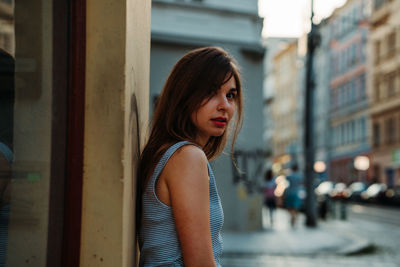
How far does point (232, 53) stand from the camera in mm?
14836

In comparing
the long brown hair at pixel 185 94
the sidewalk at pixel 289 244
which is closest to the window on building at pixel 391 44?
the sidewalk at pixel 289 244

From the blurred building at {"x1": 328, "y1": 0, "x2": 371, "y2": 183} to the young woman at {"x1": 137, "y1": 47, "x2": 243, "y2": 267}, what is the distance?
49.6 m

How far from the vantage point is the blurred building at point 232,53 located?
14094 millimetres

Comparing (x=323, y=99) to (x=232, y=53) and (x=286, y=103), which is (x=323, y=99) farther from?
(x=232, y=53)

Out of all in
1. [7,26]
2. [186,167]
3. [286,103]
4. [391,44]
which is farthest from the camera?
[286,103]

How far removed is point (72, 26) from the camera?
1761mm

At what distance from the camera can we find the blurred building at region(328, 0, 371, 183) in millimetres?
52219

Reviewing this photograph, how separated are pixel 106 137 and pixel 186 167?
261mm

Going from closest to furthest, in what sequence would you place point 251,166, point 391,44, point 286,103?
point 251,166 → point 391,44 → point 286,103

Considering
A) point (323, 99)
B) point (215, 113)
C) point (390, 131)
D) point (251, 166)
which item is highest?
point (323, 99)

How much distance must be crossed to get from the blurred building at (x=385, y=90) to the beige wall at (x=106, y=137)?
1727 inches

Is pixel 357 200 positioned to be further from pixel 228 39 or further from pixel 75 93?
pixel 75 93

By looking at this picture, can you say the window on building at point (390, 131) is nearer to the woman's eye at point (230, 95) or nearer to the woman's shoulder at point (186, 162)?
the woman's eye at point (230, 95)

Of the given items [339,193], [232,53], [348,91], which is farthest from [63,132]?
[348,91]
